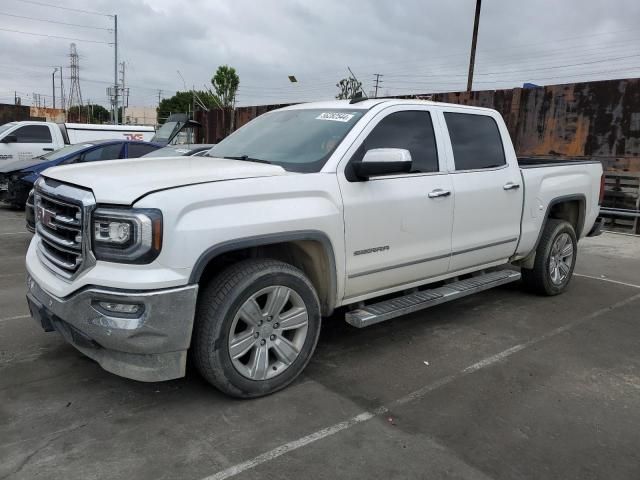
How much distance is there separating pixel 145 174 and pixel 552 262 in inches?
179

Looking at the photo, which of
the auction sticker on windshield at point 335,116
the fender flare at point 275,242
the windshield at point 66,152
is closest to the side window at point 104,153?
the windshield at point 66,152

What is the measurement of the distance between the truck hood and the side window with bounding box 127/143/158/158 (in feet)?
26.6

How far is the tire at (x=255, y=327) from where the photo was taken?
3.21 meters

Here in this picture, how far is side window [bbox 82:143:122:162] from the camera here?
11169mm

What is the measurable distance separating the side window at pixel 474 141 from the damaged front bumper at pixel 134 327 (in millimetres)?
2770

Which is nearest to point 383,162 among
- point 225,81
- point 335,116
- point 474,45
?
point 335,116

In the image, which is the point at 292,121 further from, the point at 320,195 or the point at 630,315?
the point at 630,315

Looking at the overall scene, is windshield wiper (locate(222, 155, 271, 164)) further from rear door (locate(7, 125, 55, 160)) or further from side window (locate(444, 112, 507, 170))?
rear door (locate(7, 125, 55, 160))

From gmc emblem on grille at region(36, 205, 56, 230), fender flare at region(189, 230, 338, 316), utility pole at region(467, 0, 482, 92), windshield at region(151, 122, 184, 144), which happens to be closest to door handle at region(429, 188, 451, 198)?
fender flare at region(189, 230, 338, 316)

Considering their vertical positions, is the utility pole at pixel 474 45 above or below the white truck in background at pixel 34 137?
above

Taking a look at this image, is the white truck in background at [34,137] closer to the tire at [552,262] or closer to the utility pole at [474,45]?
the tire at [552,262]

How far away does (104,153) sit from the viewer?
11289mm

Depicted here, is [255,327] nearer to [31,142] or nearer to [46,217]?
[46,217]

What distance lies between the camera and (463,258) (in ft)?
15.8
